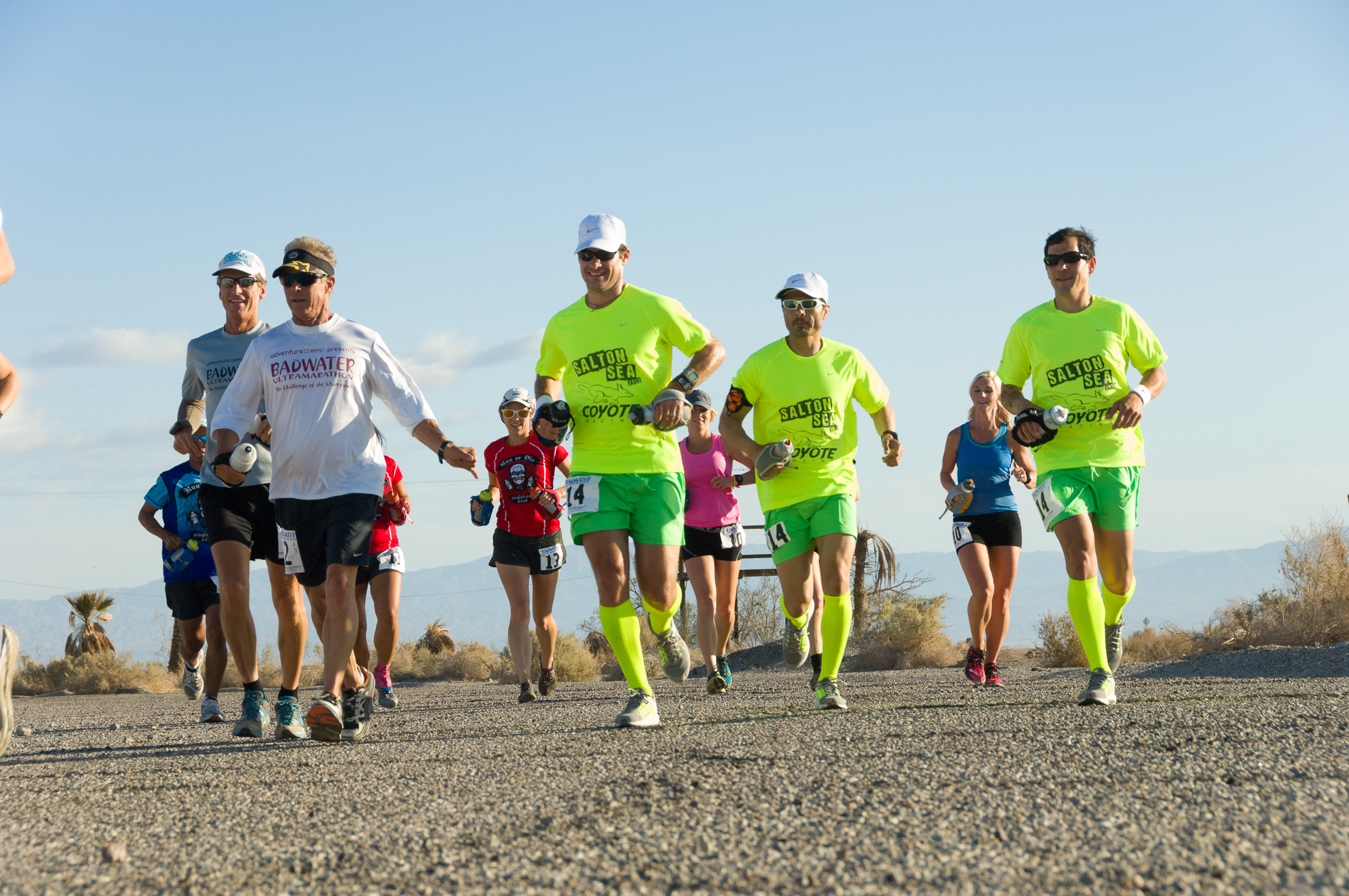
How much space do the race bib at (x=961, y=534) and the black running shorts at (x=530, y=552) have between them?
3074mm

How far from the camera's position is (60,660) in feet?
68.1

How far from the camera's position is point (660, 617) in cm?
621

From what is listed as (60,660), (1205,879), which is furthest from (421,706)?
(60,660)

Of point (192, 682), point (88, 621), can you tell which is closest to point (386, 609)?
point (192, 682)

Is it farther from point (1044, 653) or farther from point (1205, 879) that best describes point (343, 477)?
point (1044, 653)

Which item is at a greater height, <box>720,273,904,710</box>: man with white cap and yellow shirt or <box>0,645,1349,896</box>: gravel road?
<box>720,273,904,710</box>: man with white cap and yellow shirt

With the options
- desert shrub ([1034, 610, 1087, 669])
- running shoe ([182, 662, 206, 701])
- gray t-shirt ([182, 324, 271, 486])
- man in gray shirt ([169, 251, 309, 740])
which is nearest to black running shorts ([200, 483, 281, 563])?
man in gray shirt ([169, 251, 309, 740])

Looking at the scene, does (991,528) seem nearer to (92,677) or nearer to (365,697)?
(365,697)

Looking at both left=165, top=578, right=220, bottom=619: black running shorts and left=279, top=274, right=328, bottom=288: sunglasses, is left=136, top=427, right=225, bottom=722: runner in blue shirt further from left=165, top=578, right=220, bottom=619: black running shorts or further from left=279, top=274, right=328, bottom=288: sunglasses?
left=279, top=274, right=328, bottom=288: sunglasses

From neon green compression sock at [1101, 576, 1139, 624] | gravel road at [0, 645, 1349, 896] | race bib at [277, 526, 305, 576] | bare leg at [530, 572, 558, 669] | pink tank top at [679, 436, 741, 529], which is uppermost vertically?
pink tank top at [679, 436, 741, 529]

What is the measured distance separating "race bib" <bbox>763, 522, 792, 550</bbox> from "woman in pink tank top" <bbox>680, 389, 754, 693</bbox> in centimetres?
172

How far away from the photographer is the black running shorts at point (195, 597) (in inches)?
344

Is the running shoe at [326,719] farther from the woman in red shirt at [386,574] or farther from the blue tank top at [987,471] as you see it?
the blue tank top at [987,471]

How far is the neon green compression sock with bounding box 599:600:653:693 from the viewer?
614 centimetres
